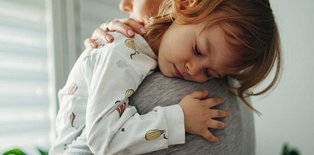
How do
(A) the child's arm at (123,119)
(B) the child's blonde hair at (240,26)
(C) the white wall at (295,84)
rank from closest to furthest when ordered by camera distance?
(A) the child's arm at (123,119) → (B) the child's blonde hair at (240,26) → (C) the white wall at (295,84)

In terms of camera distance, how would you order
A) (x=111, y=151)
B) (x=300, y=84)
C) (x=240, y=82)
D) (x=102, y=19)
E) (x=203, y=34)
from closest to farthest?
1. (x=111, y=151)
2. (x=203, y=34)
3. (x=240, y=82)
4. (x=300, y=84)
5. (x=102, y=19)

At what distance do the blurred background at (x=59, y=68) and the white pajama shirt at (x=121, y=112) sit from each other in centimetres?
87

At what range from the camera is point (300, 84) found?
6.57ft

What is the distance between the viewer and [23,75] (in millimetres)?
1602

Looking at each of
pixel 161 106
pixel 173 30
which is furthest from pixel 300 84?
pixel 161 106

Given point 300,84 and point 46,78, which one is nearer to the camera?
point 46,78

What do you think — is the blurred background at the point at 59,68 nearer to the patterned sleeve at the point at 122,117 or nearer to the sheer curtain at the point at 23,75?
the sheer curtain at the point at 23,75

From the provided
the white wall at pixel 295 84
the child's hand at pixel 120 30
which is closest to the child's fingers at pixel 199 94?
the child's hand at pixel 120 30

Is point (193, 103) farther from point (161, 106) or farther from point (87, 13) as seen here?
point (87, 13)

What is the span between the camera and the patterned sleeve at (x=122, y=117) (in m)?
0.71

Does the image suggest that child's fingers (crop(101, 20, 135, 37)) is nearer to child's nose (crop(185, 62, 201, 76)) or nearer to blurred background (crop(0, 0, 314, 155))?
child's nose (crop(185, 62, 201, 76))

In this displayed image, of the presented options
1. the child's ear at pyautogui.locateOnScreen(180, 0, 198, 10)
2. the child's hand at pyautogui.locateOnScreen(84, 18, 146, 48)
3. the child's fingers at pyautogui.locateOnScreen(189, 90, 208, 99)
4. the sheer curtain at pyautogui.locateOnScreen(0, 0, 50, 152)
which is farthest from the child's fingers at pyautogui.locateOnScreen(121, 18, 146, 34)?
the sheer curtain at pyautogui.locateOnScreen(0, 0, 50, 152)

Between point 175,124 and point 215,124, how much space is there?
9 centimetres

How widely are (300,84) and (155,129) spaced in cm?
154
